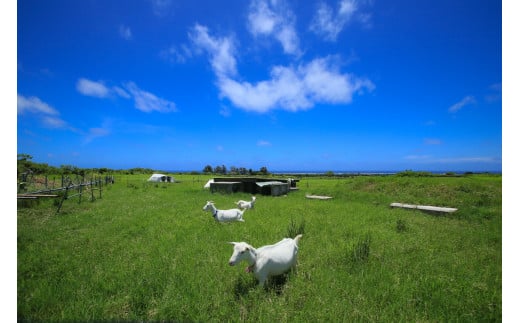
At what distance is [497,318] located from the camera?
3.87m

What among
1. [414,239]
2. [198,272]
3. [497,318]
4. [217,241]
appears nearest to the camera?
[497,318]

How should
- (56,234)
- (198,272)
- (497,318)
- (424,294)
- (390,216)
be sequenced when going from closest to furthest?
(497,318), (424,294), (198,272), (56,234), (390,216)

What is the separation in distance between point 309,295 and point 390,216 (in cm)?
946

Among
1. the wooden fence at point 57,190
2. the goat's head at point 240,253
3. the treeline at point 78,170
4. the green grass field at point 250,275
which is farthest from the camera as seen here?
the treeline at point 78,170

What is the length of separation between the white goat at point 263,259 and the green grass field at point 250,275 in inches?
11.8

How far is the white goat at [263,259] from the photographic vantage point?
4328mm

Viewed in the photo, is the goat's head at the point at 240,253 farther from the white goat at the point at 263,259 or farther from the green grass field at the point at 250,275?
the green grass field at the point at 250,275

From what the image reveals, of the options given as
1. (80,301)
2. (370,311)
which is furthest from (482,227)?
(80,301)

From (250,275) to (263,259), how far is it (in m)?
0.82

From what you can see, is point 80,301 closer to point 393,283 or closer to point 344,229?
point 393,283

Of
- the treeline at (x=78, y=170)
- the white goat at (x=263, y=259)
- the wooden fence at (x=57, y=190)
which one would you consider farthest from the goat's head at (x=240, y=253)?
the treeline at (x=78, y=170)

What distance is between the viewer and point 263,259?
4570mm

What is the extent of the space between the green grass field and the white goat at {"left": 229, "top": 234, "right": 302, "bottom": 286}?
299mm

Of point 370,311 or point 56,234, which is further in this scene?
point 56,234
